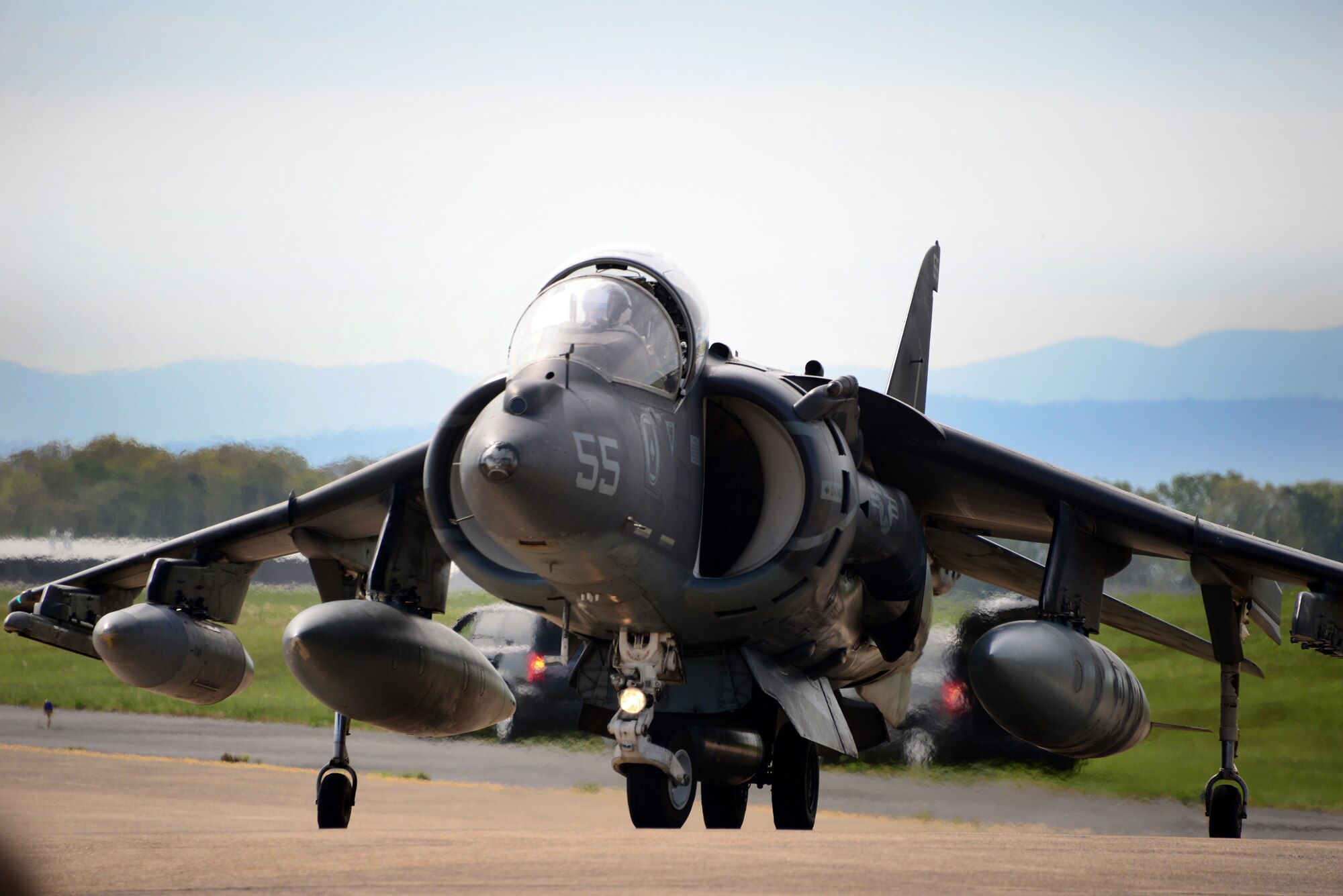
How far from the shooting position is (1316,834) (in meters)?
17.2

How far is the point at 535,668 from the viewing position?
16984 mm

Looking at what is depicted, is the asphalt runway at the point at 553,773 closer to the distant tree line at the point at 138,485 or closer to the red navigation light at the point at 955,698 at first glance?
the red navigation light at the point at 955,698

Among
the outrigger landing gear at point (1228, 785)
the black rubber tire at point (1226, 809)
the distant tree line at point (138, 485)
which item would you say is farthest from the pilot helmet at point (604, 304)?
the distant tree line at point (138, 485)

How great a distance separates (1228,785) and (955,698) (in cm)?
Answer: 626

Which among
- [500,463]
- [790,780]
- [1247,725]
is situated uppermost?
[500,463]

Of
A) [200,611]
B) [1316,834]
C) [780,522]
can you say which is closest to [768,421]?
[780,522]

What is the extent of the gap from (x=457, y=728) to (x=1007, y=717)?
3.67 meters

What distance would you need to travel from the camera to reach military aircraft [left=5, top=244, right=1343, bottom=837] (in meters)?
6.97

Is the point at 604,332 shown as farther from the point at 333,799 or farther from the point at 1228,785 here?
the point at 1228,785

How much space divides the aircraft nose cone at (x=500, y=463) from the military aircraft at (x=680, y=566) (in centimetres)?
1

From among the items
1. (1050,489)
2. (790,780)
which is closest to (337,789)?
(790,780)

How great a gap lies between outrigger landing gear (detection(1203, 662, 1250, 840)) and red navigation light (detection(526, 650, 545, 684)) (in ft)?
29.2

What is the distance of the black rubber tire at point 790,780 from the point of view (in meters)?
9.59

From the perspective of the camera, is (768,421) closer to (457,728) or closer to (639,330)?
(639,330)
